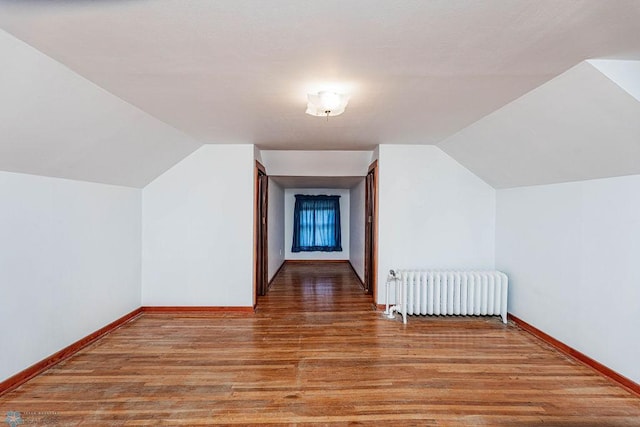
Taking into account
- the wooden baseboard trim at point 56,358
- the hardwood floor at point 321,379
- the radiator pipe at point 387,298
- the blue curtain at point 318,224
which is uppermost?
the blue curtain at point 318,224

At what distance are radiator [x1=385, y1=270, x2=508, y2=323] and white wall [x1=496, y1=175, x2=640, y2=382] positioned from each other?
0.22m

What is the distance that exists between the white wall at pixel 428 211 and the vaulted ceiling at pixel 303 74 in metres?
0.84

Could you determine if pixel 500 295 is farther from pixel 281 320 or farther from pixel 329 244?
pixel 329 244

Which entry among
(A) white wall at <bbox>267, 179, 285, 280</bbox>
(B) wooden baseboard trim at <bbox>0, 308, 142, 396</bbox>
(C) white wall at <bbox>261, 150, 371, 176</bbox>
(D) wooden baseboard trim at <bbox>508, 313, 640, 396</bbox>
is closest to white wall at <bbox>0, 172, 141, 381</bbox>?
(B) wooden baseboard trim at <bbox>0, 308, 142, 396</bbox>

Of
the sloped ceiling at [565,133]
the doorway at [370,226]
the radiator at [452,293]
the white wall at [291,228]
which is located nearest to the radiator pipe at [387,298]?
the radiator at [452,293]

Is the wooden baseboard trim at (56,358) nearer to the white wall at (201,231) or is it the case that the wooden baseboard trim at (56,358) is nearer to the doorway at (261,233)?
the white wall at (201,231)

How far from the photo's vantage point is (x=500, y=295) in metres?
4.02

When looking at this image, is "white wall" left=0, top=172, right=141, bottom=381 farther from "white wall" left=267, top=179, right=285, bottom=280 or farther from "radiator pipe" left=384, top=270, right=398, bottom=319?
"radiator pipe" left=384, top=270, right=398, bottom=319

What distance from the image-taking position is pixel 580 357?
9.73 feet

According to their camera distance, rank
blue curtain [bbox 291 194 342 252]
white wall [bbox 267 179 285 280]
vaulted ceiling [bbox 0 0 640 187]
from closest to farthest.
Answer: vaulted ceiling [bbox 0 0 640 187], white wall [bbox 267 179 285 280], blue curtain [bbox 291 194 342 252]

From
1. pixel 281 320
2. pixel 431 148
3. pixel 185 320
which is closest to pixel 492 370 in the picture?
pixel 281 320

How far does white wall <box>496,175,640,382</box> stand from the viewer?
8.40 feet

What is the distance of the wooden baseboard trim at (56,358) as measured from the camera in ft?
8.11

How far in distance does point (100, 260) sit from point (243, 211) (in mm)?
1656
